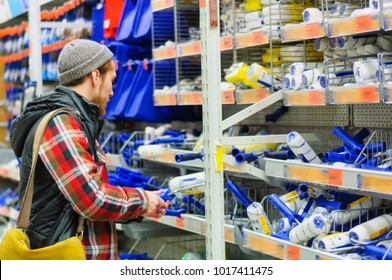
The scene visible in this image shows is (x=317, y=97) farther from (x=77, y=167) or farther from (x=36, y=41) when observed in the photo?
(x=36, y=41)

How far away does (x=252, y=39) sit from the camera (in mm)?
3533

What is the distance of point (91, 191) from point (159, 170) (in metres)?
2.27

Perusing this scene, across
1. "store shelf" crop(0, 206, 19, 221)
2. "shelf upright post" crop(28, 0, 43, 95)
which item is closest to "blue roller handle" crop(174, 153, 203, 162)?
"shelf upright post" crop(28, 0, 43, 95)

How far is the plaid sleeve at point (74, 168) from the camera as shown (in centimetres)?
265

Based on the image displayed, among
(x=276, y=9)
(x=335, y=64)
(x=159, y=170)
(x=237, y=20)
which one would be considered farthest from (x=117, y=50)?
(x=335, y=64)

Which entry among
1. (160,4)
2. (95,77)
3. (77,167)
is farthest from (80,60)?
(160,4)

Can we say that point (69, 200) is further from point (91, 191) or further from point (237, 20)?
point (237, 20)

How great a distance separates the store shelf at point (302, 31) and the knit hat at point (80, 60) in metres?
0.82

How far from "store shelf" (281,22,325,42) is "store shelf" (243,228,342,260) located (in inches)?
33.8

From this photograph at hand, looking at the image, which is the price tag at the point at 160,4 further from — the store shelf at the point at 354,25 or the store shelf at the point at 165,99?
the store shelf at the point at 354,25

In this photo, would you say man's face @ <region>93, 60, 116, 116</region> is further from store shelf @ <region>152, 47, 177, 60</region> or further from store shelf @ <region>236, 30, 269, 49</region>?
store shelf @ <region>152, 47, 177, 60</region>

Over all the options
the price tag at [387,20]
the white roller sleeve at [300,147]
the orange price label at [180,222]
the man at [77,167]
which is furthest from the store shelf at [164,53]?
the price tag at [387,20]

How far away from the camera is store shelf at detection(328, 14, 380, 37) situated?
2.70m

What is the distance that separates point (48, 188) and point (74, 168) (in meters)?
0.18
